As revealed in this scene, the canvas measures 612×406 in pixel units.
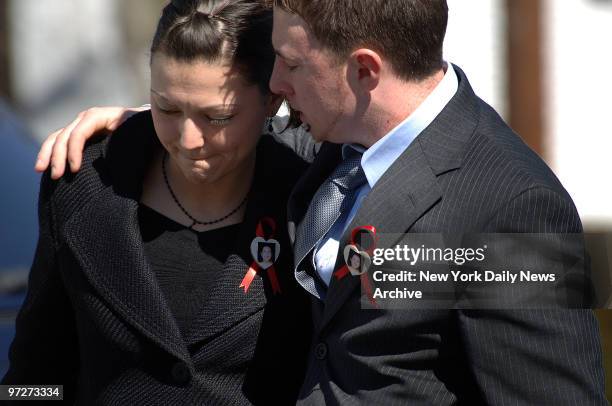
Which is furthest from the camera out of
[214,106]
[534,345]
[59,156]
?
[59,156]

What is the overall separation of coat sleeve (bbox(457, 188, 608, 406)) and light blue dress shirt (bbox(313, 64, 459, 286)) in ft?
0.96

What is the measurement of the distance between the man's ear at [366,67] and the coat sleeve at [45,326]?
0.86m

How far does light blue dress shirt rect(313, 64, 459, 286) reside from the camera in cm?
253

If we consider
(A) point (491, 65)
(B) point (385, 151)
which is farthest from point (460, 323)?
(A) point (491, 65)

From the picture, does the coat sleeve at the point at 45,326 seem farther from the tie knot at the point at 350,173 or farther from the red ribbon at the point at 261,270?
the tie knot at the point at 350,173

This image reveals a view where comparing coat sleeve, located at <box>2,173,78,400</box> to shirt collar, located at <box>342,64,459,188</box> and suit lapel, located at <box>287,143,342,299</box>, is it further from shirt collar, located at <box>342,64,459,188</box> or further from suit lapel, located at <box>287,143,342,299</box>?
shirt collar, located at <box>342,64,459,188</box>

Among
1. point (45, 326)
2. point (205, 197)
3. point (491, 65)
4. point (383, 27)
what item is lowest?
point (491, 65)

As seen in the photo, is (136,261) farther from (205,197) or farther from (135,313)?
(205,197)

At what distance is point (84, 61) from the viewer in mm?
8609

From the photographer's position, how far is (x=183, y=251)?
2811mm

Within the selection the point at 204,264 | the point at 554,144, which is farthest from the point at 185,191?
the point at 554,144

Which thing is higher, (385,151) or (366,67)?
(366,67)

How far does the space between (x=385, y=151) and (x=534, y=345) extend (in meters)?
0.54

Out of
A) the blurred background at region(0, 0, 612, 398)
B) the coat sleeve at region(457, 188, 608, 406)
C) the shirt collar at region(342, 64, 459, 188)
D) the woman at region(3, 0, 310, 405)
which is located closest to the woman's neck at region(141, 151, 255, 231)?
the woman at region(3, 0, 310, 405)
